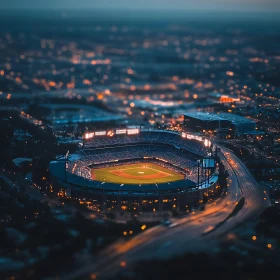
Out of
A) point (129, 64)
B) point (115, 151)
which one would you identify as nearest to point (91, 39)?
point (129, 64)

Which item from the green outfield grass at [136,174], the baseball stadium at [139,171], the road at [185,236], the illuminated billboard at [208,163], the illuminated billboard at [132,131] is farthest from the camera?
the illuminated billboard at [132,131]

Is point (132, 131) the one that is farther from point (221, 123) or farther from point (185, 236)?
point (185, 236)

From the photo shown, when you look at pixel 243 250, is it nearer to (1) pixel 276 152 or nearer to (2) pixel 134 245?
(2) pixel 134 245

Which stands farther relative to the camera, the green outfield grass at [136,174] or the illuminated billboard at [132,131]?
the illuminated billboard at [132,131]

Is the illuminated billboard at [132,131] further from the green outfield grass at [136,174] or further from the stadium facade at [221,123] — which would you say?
the stadium facade at [221,123]

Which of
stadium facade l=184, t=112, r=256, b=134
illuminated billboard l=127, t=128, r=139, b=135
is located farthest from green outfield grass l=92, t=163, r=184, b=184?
stadium facade l=184, t=112, r=256, b=134

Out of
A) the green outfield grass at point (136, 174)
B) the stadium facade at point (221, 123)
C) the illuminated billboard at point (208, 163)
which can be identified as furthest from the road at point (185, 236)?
the stadium facade at point (221, 123)

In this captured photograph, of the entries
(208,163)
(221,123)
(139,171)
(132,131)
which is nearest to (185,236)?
(208,163)
